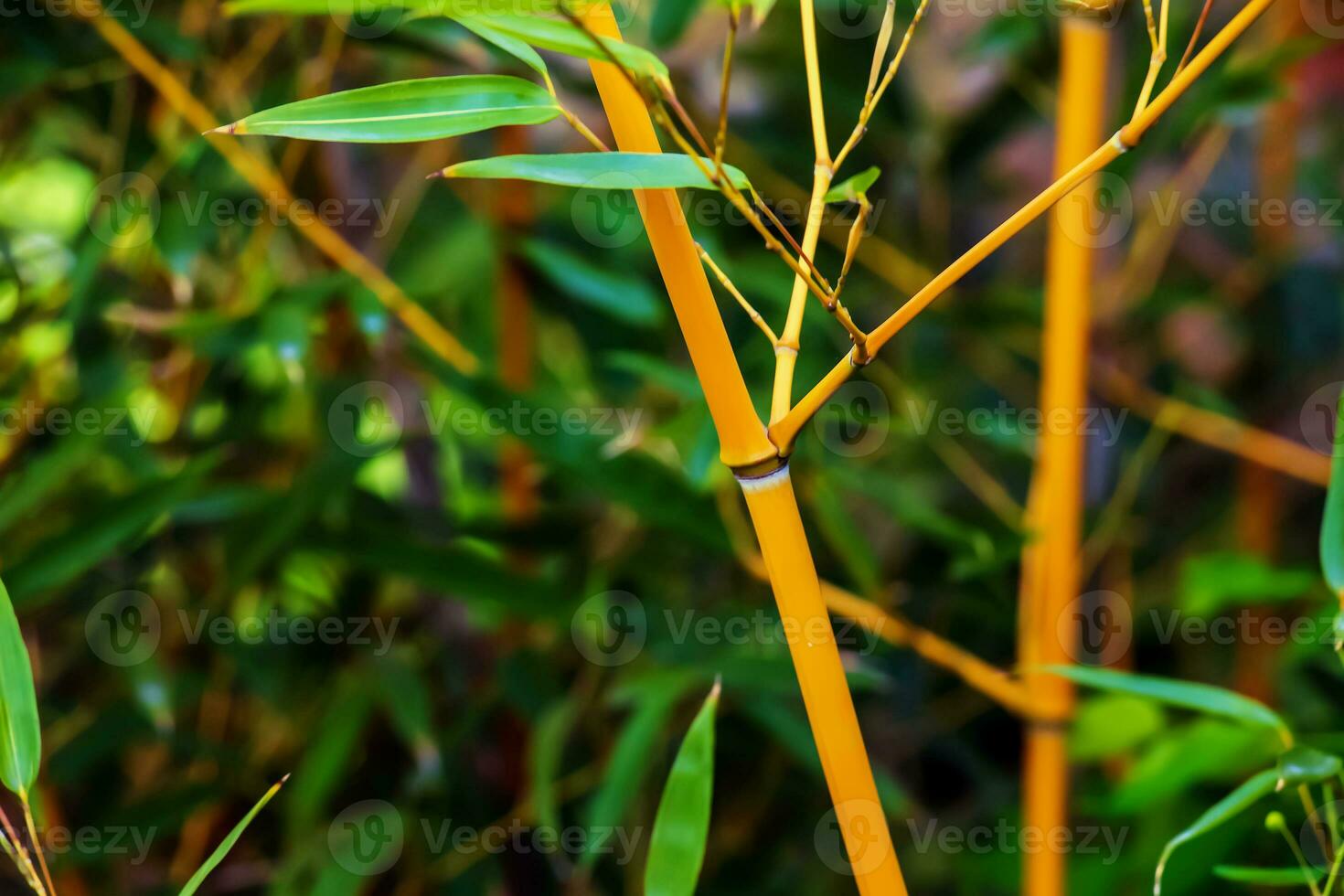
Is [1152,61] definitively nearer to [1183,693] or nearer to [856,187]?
[856,187]

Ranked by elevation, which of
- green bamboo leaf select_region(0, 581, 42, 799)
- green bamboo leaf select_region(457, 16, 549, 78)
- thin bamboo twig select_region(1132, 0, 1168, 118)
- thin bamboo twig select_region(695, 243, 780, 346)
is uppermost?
thin bamboo twig select_region(1132, 0, 1168, 118)

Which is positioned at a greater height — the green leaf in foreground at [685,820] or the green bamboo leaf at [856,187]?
the green bamboo leaf at [856,187]

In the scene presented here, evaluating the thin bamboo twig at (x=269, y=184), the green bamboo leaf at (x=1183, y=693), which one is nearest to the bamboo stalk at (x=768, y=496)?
the green bamboo leaf at (x=1183, y=693)

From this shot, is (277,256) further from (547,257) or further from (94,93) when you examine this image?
(547,257)

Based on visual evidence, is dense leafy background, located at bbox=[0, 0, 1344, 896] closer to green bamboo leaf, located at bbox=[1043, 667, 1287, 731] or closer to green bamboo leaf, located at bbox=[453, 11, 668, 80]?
green bamboo leaf, located at bbox=[1043, 667, 1287, 731]

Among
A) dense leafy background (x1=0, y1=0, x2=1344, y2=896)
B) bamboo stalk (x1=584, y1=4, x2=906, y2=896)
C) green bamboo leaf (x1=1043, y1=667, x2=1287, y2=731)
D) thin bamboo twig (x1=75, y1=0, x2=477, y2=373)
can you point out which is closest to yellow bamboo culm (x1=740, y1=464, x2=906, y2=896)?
bamboo stalk (x1=584, y1=4, x2=906, y2=896)

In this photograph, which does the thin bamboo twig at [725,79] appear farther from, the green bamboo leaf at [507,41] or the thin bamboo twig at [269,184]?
the thin bamboo twig at [269,184]

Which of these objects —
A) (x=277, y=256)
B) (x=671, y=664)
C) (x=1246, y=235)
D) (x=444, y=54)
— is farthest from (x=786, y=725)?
(x=1246, y=235)
